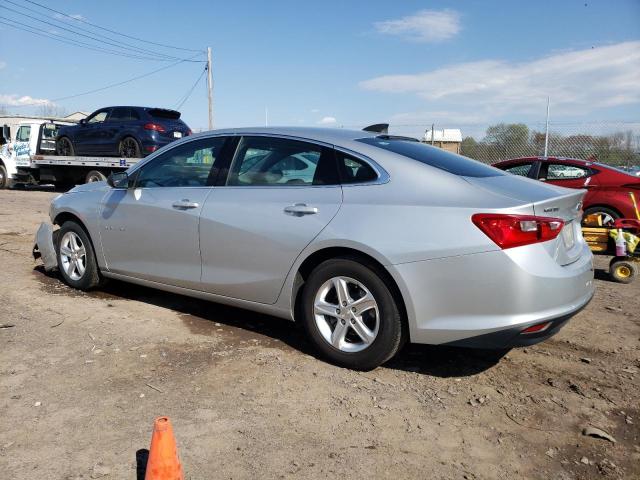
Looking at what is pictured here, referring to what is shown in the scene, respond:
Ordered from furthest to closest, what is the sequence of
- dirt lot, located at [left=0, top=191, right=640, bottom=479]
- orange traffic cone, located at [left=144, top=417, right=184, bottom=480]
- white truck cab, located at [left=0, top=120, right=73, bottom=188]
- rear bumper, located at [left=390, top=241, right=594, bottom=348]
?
white truck cab, located at [left=0, top=120, right=73, bottom=188], rear bumper, located at [left=390, top=241, right=594, bottom=348], dirt lot, located at [left=0, top=191, right=640, bottom=479], orange traffic cone, located at [left=144, top=417, right=184, bottom=480]

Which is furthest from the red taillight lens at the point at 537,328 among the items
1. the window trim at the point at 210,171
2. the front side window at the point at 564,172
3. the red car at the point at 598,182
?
the front side window at the point at 564,172

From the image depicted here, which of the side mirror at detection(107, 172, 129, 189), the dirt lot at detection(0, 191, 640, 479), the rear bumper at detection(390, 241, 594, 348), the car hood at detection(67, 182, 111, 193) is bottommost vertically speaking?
the dirt lot at detection(0, 191, 640, 479)

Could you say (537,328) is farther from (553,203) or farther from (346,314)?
(346,314)

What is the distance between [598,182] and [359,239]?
6.93 m

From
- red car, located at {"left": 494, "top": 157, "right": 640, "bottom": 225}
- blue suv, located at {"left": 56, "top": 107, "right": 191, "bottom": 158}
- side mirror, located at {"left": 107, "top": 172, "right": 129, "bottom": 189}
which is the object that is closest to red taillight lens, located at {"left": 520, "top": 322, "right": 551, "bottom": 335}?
side mirror, located at {"left": 107, "top": 172, "right": 129, "bottom": 189}

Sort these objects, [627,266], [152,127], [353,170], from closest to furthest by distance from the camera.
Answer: [353,170], [627,266], [152,127]

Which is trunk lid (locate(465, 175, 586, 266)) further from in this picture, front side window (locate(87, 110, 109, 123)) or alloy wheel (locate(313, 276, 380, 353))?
front side window (locate(87, 110, 109, 123))

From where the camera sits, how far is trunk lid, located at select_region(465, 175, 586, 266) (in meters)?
3.25

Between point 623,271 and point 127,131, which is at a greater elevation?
point 127,131

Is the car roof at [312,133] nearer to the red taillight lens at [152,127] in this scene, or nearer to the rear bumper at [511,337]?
the rear bumper at [511,337]

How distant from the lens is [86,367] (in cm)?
365

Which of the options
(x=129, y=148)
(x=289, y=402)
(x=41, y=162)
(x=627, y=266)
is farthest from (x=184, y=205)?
(x=41, y=162)

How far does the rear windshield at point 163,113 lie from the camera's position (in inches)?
571

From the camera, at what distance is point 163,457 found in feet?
7.28
